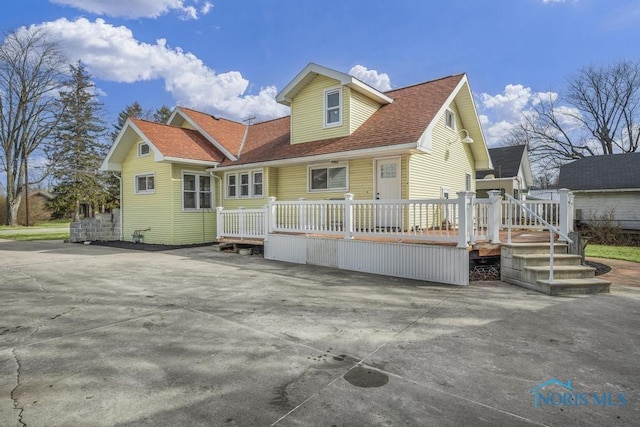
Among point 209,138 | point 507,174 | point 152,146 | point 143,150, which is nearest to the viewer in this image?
point 152,146

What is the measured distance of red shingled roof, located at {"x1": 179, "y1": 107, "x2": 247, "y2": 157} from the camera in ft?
48.5

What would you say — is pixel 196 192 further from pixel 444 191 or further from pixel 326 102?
pixel 444 191

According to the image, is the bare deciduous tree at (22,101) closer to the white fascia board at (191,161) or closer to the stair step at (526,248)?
the white fascia board at (191,161)

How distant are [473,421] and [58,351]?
4.03m

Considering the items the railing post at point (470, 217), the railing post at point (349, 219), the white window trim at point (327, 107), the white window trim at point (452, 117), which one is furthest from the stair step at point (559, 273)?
the white window trim at point (327, 107)

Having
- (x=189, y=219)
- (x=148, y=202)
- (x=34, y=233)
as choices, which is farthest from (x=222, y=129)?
(x=34, y=233)

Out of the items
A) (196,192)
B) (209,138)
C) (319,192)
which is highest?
(209,138)

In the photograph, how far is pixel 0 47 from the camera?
28.9m

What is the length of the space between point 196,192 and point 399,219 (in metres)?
9.26

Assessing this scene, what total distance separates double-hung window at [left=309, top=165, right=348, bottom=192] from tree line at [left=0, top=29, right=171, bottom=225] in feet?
87.3

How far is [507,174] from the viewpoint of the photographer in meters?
22.2

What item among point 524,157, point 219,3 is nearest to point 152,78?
point 219,3

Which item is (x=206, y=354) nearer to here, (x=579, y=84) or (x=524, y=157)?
(x=524, y=157)

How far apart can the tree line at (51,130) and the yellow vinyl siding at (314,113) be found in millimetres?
25683
